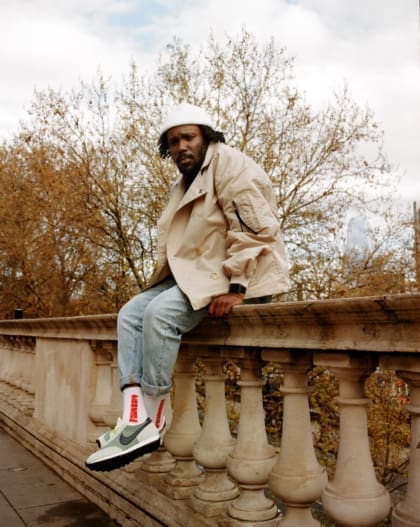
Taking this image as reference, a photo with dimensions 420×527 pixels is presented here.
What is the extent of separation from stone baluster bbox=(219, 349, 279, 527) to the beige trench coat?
364mm

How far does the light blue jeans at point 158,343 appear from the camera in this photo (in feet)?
8.25

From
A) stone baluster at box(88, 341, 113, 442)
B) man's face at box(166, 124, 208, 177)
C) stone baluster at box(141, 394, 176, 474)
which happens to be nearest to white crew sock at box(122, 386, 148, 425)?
stone baluster at box(141, 394, 176, 474)

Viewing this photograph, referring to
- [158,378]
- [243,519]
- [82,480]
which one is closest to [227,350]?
[158,378]

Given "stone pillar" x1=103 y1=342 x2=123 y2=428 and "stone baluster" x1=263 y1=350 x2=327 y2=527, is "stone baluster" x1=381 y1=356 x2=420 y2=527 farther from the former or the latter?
"stone pillar" x1=103 y1=342 x2=123 y2=428

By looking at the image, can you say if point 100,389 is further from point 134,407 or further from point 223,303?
point 223,303

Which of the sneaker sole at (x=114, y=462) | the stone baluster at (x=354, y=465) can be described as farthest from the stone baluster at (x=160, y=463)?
the stone baluster at (x=354, y=465)

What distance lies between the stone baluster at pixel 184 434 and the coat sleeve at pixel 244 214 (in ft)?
A: 1.95

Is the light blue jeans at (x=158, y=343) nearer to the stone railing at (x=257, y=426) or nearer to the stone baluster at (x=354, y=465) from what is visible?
the stone railing at (x=257, y=426)

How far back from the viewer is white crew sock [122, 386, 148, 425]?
8.20ft

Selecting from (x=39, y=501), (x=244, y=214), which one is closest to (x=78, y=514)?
(x=39, y=501)

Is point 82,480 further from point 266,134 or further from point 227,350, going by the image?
point 266,134

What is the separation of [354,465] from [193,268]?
46.4 inches

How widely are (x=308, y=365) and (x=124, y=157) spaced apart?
1355 centimetres

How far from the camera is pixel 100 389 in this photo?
3.89 metres
